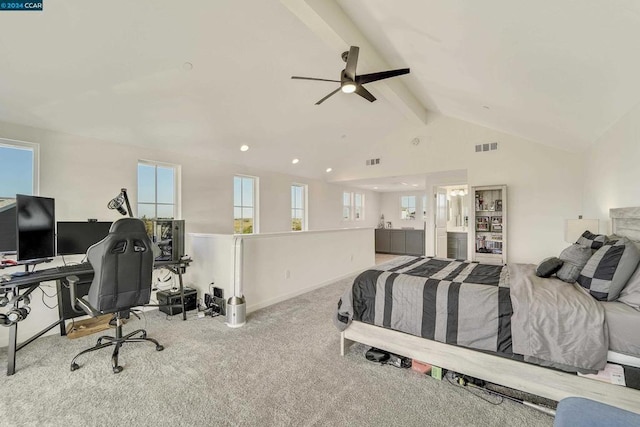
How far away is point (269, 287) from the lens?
4.14 meters

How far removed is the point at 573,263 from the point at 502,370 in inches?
49.9

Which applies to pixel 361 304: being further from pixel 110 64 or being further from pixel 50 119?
pixel 50 119

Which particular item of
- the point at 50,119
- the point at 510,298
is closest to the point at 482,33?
the point at 510,298

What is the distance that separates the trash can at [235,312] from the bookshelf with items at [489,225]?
173 inches

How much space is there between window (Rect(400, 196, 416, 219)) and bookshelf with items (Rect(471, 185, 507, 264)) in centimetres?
418

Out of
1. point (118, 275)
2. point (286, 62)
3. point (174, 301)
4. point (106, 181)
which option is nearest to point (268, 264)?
point (174, 301)

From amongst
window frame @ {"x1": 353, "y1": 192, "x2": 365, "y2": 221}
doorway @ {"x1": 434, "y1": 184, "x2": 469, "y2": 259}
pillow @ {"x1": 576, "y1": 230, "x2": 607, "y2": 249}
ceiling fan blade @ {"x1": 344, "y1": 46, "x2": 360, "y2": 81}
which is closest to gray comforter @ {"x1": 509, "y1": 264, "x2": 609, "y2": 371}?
pillow @ {"x1": 576, "y1": 230, "x2": 607, "y2": 249}

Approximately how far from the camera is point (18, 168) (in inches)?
123

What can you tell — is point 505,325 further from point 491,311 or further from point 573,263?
point 573,263

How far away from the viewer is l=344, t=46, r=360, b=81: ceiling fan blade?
239 centimetres

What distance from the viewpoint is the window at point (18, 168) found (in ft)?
9.95

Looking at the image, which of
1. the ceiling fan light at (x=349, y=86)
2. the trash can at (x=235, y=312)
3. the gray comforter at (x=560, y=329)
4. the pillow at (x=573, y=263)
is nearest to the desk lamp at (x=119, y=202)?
the trash can at (x=235, y=312)

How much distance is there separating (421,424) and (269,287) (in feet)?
9.02

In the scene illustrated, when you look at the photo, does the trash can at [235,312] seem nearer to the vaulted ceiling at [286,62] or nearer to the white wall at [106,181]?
the white wall at [106,181]
